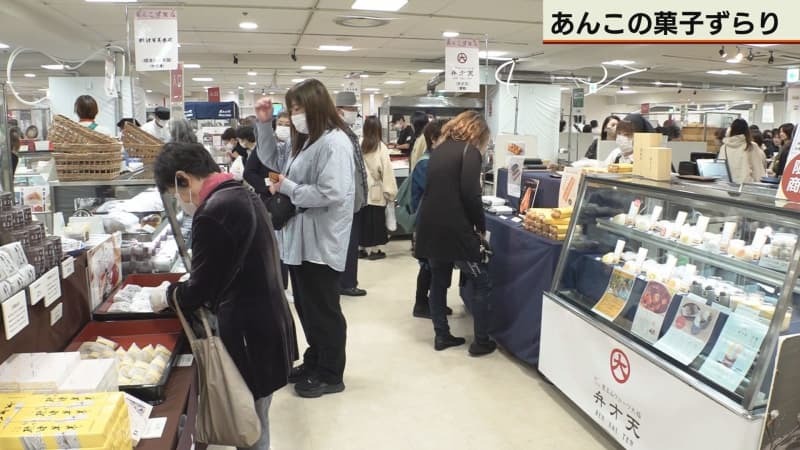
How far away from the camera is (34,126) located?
953cm

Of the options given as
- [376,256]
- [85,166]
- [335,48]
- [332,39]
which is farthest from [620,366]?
[335,48]

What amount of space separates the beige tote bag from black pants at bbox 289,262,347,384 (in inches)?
43.8

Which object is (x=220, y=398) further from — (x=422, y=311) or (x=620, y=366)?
(x=422, y=311)

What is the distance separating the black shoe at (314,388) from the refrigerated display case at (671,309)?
124 centimetres

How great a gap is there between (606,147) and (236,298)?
18.0 ft

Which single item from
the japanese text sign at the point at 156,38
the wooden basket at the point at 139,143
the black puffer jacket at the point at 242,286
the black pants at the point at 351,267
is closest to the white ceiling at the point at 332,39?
the japanese text sign at the point at 156,38

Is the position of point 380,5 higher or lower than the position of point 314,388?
higher

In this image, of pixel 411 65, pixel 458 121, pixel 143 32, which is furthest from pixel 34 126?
pixel 458 121

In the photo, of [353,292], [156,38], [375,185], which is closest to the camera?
[156,38]

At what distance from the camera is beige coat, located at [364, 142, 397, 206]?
583cm

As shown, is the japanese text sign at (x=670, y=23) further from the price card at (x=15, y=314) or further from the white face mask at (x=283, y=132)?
the white face mask at (x=283, y=132)

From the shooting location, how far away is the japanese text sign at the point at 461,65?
274 inches

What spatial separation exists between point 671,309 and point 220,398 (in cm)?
198

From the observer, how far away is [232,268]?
6.51ft
